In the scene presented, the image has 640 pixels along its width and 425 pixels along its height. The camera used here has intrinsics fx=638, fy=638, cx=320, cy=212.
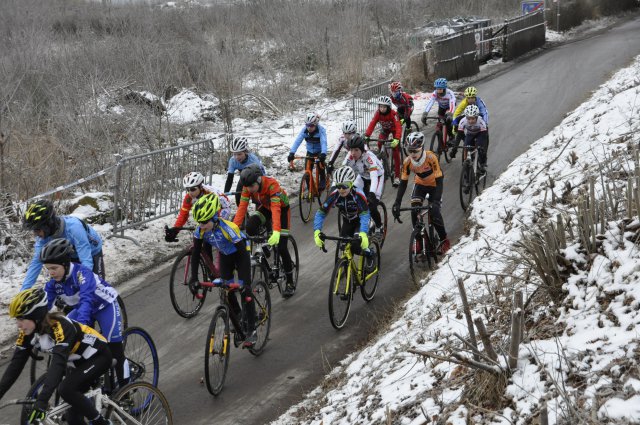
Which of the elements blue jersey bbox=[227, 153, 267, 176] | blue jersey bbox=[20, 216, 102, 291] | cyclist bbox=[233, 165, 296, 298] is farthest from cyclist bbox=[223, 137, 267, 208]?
blue jersey bbox=[20, 216, 102, 291]

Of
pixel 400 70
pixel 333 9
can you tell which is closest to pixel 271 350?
pixel 400 70

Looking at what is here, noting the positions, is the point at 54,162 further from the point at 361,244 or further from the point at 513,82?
the point at 513,82

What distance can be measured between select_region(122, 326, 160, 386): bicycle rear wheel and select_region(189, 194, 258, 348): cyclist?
0.96 metres

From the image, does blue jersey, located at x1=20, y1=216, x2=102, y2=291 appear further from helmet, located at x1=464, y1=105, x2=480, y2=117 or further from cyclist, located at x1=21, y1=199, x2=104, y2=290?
helmet, located at x1=464, y1=105, x2=480, y2=117

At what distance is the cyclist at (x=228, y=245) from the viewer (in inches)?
293

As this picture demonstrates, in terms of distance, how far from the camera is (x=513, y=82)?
2539cm

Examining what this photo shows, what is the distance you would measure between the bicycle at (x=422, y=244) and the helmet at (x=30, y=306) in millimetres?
6171

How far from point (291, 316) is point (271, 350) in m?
1.00

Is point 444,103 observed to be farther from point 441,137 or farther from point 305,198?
point 305,198

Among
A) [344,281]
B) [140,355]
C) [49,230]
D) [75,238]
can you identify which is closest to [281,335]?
[344,281]

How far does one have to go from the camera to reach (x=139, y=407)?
590cm

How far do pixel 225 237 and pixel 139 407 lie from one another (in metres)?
2.39

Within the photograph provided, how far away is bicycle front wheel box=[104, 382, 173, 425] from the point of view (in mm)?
5594

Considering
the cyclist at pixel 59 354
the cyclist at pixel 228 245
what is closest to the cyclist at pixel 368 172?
the cyclist at pixel 228 245
